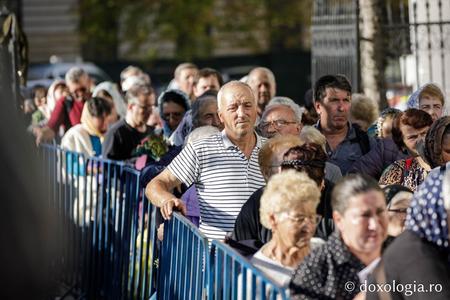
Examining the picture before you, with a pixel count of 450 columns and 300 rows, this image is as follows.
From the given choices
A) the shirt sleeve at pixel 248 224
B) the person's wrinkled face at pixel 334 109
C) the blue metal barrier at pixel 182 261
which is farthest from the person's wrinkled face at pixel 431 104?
the shirt sleeve at pixel 248 224

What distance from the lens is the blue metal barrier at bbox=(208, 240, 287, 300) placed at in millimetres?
5312

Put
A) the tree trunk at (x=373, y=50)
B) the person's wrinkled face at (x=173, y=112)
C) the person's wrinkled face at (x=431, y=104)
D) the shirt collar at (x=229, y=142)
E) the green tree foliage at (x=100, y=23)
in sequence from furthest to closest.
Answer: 1. the green tree foliage at (x=100, y=23)
2. the tree trunk at (x=373, y=50)
3. the person's wrinkled face at (x=173, y=112)
4. the person's wrinkled face at (x=431, y=104)
5. the shirt collar at (x=229, y=142)

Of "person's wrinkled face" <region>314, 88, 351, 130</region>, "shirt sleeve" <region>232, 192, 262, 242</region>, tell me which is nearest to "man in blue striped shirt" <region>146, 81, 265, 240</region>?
"shirt sleeve" <region>232, 192, 262, 242</region>

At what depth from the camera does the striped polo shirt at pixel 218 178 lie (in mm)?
7871

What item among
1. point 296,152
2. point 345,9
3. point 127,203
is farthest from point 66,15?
point 296,152

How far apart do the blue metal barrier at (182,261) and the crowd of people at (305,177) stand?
19 centimetres

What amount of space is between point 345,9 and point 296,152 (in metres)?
10.7

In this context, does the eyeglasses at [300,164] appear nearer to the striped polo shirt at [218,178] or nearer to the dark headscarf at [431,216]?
the striped polo shirt at [218,178]

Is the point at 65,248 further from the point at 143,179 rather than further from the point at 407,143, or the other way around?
the point at 407,143

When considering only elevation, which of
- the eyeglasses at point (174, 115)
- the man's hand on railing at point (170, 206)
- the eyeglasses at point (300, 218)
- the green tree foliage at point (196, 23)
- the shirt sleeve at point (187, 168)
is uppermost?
the green tree foliage at point (196, 23)

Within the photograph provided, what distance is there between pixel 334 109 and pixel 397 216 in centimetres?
368

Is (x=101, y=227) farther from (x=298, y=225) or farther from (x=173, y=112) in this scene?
(x=298, y=225)

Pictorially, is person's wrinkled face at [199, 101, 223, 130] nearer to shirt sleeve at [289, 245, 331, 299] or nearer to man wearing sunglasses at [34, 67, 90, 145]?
shirt sleeve at [289, 245, 331, 299]

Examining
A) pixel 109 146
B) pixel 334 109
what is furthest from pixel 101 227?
pixel 334 109
